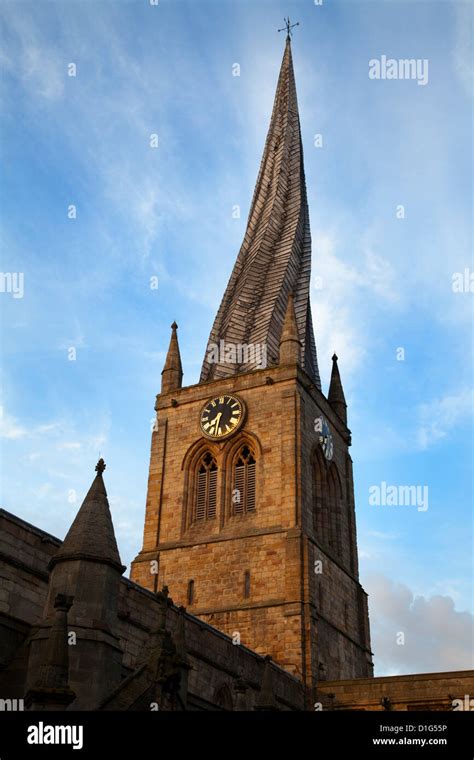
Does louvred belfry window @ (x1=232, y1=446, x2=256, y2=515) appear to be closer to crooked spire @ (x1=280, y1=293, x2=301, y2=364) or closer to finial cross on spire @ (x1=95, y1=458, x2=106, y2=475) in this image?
crooked spire @ (x1=280, y1=293, x2=301, y2=364)

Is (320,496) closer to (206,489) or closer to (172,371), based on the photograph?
(206,489)

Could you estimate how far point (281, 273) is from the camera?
49.1 meters

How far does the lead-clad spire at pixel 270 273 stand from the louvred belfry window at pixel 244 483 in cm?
600

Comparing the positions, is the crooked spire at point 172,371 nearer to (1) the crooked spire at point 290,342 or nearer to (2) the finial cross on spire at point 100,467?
Result: (1) the crooked spire at point 290,342

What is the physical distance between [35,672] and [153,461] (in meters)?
26.9

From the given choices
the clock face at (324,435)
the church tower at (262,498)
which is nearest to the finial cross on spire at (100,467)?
the church tower at (262,498)

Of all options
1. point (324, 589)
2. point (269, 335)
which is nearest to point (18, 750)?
point (324, 589)

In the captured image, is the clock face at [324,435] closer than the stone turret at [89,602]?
No

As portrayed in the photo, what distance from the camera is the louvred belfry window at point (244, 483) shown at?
126 ft

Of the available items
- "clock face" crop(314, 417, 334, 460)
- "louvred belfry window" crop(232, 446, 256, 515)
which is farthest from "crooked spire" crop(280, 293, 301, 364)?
"louvred belfry window" crop(232, 446, 256, 515)

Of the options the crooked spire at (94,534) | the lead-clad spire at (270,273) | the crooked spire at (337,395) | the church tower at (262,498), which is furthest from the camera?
the crooked spire at (337,395)

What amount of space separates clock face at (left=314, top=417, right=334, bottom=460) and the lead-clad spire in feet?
13.5

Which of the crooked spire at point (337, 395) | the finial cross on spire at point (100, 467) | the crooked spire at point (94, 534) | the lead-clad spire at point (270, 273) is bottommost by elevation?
the crooked spire at point (94, 534)

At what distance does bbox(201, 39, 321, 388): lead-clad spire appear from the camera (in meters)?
45.8
